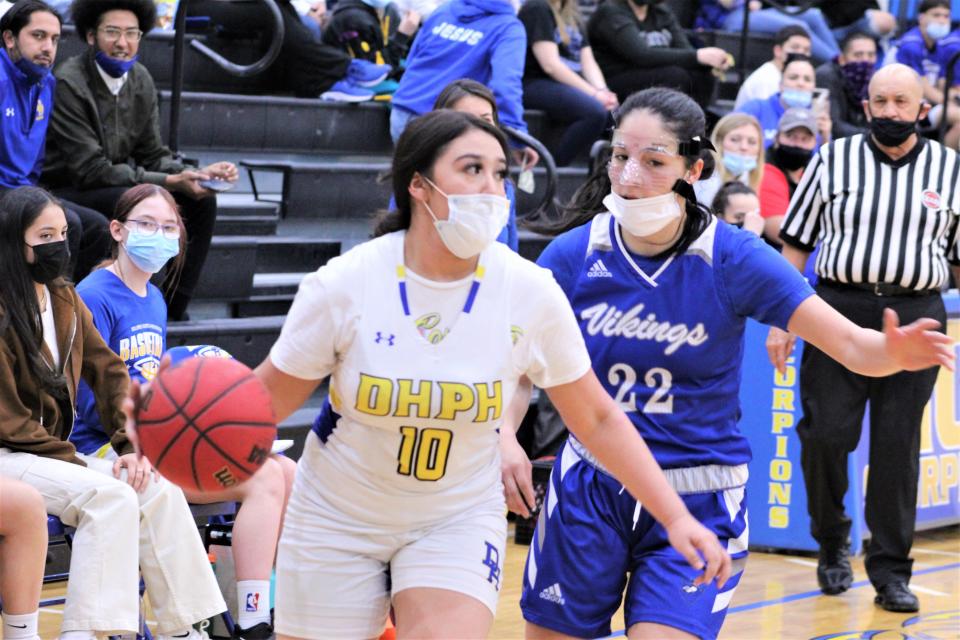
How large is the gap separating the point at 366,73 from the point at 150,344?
3.96 meters

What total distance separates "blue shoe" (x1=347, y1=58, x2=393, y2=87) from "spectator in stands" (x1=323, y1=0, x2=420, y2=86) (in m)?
0.16

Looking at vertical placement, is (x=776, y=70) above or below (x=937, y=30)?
below

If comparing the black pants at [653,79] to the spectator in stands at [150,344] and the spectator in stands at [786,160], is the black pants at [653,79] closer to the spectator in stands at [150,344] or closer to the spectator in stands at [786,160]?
the spectator in stands at [786,160]

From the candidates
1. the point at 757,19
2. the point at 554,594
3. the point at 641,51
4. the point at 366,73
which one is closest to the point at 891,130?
the point at 554,594

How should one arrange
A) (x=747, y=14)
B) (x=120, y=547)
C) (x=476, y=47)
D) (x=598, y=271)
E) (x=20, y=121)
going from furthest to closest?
(x=747, y=14)
(x=476, y=47)
(x=20, y=121)
(x=120, y=547)
(x=598, y=271)

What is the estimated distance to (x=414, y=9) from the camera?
9.46 metres

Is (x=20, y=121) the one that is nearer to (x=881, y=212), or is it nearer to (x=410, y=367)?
(x=881, y=212)

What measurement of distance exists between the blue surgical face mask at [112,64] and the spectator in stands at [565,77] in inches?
127

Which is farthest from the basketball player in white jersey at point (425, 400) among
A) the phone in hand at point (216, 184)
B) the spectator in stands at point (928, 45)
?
the spectator in stands at point (928, 45)

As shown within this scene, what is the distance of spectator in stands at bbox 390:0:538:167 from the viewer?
7973 millimetres

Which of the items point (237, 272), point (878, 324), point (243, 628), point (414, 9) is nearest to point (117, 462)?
point (243, 628)

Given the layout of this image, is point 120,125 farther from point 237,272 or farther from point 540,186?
point 540,186

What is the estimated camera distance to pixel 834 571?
6672 millimetres

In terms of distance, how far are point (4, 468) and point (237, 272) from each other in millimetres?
3051
